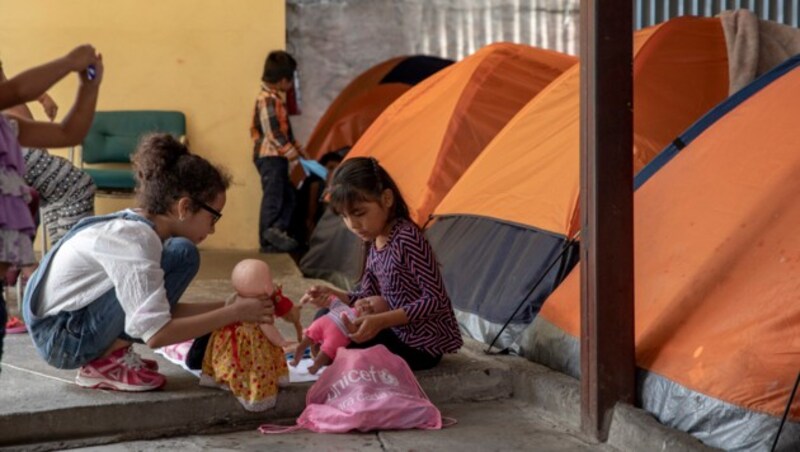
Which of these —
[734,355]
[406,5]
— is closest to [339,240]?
[406,5]

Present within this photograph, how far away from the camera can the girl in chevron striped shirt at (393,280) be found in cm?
350

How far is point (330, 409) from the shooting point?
326cm

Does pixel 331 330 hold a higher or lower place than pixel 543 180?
lower

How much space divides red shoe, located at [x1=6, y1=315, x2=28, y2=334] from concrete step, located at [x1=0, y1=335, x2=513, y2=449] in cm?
60

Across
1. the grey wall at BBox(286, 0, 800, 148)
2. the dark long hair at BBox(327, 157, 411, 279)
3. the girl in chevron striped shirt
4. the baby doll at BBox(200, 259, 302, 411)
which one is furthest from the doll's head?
the grey wall at BBox(286, 0, 800, 148)

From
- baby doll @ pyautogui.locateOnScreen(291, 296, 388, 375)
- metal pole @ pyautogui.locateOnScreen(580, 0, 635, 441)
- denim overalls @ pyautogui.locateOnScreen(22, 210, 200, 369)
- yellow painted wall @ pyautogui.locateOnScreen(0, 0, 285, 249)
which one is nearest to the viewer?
metal pole @ pyautogui.locateOnScreen(580, 0, 635, 441)

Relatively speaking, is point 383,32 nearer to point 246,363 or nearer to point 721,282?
point 246,363

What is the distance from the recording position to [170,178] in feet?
10.5

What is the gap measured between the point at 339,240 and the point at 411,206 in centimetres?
95

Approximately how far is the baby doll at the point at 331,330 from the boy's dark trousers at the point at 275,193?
408 cm

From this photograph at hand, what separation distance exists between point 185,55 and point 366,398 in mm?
5316

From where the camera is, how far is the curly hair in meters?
3.20

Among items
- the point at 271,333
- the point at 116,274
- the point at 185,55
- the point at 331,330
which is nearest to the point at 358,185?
the point at 331,330

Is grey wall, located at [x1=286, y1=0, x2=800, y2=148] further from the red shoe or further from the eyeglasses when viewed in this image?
the eyeglasses
